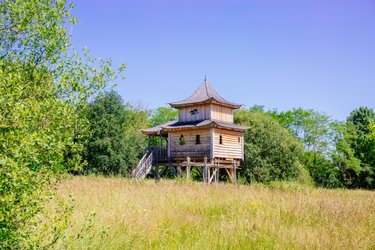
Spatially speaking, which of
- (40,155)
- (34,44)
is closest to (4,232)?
(40,155)

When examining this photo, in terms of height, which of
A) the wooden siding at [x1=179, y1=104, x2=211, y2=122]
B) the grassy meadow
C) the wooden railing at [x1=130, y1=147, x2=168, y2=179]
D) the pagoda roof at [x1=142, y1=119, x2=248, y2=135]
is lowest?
the grassy meadow

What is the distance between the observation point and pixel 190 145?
1104 inches

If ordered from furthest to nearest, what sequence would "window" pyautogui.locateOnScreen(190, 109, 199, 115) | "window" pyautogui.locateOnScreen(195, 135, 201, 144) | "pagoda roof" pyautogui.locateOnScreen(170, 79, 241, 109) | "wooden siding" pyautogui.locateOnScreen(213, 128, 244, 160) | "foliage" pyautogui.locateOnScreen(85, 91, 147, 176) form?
1. "foliage" pyautogui.locateOnScreen(85, 91, 147, 176)
2. "window" pyautogui.locateOnScreen(190, 109, 199, 115)
3. "pagoda roof" pyautogui.locateOnScreen(170, 79, 241, 109)
4. "window" pyautogui.locateOnScreen(195, 135, 201, 144)
5. "wooden siding" pyautogui.locateOnScreen(213, 128, 244, 160)

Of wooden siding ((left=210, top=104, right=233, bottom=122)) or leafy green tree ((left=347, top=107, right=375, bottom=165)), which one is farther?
leafy green tree ((left=347, top=107, right=375, bottom=165))

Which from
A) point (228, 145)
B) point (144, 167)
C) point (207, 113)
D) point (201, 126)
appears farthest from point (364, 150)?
point (144, 167)

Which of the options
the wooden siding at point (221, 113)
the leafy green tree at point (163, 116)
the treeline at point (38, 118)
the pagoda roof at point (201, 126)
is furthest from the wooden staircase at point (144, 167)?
the leafy green tree at point (163, 116)

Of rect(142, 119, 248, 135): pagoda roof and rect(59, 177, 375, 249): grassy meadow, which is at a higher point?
rect(142, 119, 248, 135): pagoda roof

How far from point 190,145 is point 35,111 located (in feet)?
81.3

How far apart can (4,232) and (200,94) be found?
27.3 meters

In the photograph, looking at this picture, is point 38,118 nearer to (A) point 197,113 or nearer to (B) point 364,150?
(A) point 197,113

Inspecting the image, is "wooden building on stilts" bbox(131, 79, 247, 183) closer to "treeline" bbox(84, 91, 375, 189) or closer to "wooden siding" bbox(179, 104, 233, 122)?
"wooden siding" bbox(179, 104, 233, 122)

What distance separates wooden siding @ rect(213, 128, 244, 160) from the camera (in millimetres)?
27188

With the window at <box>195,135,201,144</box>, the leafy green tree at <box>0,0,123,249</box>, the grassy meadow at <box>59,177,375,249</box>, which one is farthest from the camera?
the window at <box>195,135,201,144</box>

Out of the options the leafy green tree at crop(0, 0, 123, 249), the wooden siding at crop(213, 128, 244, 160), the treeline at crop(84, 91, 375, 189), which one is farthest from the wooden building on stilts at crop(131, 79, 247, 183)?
the leafy green tree at crop(0, 0, 123, 249)
